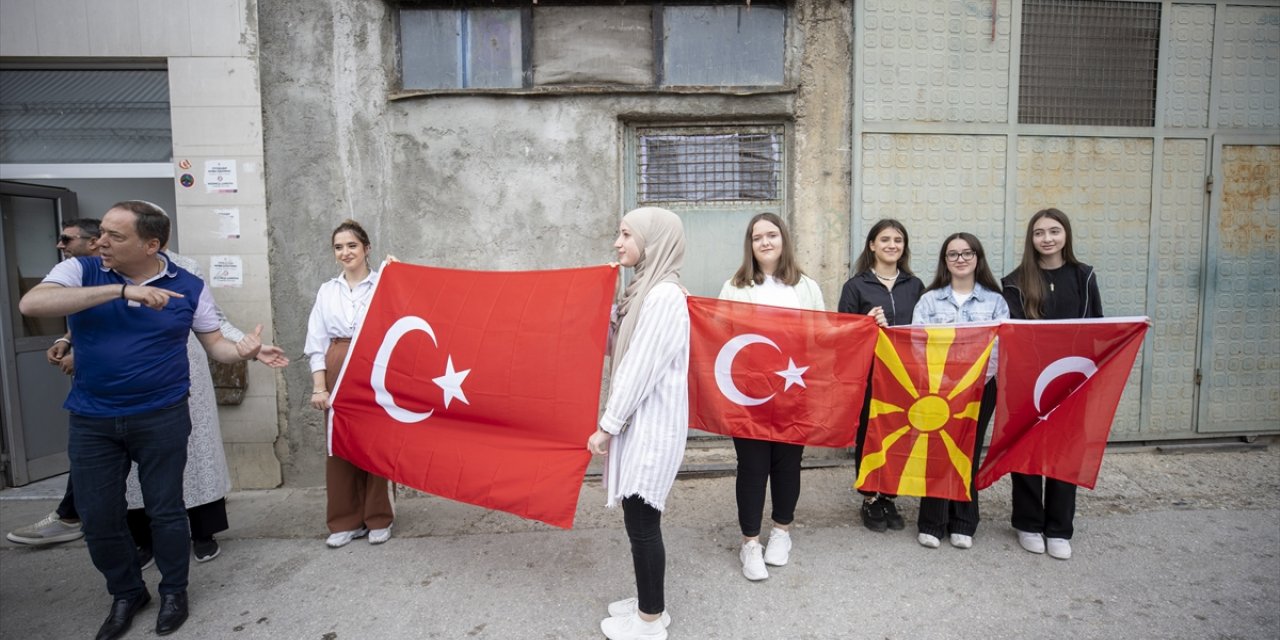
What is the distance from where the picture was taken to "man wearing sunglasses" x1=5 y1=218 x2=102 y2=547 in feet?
12.3

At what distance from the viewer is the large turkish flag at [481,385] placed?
2.97 meters

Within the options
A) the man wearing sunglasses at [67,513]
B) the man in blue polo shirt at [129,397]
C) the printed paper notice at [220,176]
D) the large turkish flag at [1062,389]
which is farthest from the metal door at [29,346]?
the large turkish flag at [1062,389]

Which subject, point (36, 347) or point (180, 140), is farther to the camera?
point (36, 347)

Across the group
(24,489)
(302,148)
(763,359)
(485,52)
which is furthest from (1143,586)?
(24,489)

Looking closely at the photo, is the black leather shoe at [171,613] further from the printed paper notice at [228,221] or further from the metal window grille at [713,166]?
the metal window grille at [713,166]

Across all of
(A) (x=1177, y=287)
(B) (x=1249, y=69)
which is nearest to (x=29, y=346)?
(A) (x=1177, y=287)

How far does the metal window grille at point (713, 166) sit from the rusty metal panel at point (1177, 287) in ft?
10.3

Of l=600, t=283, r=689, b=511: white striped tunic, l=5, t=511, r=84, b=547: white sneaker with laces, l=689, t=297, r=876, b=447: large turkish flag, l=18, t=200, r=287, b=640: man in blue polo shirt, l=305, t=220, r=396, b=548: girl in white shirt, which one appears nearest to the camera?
l=600, t=283, r=689, b=511: white striped tunic

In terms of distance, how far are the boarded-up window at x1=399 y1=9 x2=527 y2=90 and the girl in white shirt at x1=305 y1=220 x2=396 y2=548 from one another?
5.63 feet

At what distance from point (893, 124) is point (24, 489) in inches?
287

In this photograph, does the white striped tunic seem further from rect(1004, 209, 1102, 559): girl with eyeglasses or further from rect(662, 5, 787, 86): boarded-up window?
rect(662, 5, 787, 86): boarded-up window

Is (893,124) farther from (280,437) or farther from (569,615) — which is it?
(280,437)

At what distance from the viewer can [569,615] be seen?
3014 millimetres

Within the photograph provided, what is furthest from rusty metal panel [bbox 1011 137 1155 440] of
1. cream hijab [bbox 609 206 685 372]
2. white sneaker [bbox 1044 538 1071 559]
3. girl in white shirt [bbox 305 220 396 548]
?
girl in white shirt [bbox 305 220 396 548]
